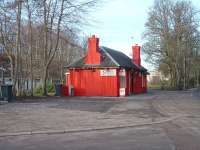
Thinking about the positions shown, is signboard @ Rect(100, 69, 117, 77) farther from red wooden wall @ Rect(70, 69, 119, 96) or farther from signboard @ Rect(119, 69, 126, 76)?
signboard @ Rect(119, 69, 126, 76)

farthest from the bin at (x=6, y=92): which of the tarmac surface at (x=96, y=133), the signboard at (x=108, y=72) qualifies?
the signboard at (x=108, y=72)

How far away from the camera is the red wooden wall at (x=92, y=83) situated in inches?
1665

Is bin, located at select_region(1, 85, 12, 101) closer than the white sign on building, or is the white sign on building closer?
bin, located at select_region(1, 85, 12, 101)

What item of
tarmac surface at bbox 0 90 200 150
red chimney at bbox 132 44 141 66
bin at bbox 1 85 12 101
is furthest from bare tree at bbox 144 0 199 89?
tarmac surface at bbox 0 90 200 150

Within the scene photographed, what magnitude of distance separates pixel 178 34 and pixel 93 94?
28.4 metres

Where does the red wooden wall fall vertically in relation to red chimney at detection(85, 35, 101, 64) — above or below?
below

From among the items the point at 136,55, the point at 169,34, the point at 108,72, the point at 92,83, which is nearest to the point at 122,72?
the point at 108,72

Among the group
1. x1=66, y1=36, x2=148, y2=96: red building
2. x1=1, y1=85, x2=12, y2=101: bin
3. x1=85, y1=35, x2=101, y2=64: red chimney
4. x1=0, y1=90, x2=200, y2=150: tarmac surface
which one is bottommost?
x1=0, y1=90, x2=200, y2=150: tarmac surface

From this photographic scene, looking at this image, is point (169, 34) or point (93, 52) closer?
point (93, 52)

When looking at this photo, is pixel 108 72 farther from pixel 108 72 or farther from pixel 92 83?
pixel 92 83

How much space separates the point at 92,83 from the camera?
4303cm

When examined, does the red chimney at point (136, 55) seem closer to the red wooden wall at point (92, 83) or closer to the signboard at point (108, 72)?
the signboard at point (108, 72)

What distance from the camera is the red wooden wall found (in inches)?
1665

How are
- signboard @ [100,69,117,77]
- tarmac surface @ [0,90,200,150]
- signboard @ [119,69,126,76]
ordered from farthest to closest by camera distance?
signboard @ [119,69,126,76] → signboard @ [100,69,117,77] → tarmac surface @ [0,90,200,150]
